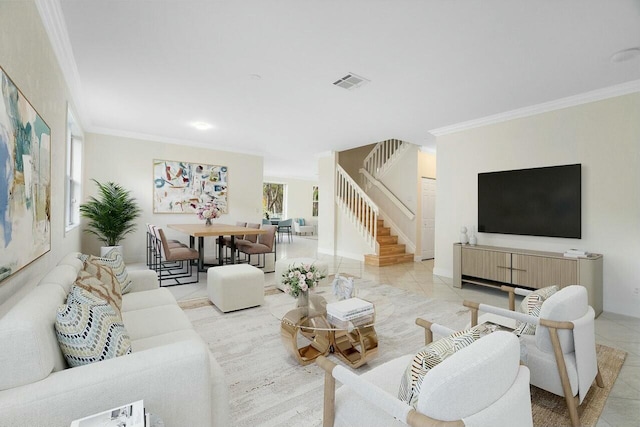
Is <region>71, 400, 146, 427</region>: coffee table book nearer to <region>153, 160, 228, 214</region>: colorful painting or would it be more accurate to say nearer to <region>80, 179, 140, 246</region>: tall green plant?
<region>80, 179, 140, 246</region>: tall green plant

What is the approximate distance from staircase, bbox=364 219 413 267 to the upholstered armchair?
17.2 ft

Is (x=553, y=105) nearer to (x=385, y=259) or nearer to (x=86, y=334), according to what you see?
(x=385, y=259)

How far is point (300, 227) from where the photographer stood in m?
12.1

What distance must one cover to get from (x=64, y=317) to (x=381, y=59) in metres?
2.99

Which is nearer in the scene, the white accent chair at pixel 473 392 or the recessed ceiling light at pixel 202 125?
the white accent chair at pixel 473 392

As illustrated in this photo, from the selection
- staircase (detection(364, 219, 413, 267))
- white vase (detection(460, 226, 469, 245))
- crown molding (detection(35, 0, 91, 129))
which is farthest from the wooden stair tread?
crown molding (detection(35, 0, 91, 129))

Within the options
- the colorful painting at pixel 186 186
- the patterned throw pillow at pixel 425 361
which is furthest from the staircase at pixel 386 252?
Answer: the patterned throw pillow at pixel 425 361

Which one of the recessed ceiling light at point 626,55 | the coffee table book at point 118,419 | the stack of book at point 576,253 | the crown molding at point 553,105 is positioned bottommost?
the coffee table book at point 118,419

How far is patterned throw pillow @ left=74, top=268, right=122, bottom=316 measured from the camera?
5.85 ft

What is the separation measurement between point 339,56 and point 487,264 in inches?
132

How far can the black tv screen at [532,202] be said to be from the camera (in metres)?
3.69

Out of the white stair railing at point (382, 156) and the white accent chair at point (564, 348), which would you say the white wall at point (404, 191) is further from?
the white accent chair at point (564, 348)

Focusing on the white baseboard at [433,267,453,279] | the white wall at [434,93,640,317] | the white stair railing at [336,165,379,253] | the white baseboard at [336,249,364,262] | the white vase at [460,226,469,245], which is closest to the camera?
the white wall at [434,93,640,317]

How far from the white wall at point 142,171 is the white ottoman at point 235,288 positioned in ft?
11.2
